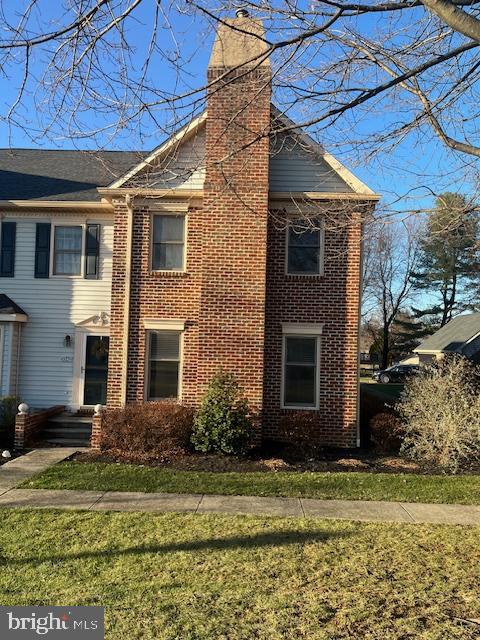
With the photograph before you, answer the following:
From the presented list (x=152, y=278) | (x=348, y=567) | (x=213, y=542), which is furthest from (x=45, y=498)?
(x=152, y=278)

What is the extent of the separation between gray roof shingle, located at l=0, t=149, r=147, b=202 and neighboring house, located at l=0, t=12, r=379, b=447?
A: 14.7 inches

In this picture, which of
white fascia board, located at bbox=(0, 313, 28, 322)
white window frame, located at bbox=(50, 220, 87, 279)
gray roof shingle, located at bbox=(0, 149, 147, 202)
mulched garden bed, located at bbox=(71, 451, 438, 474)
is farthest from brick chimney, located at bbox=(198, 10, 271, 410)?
white fascia board, located at bbox=(0, 313, 28, 322)

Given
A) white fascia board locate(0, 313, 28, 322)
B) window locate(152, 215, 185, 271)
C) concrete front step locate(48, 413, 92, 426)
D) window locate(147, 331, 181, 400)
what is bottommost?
concrete front step locate(48, 413, 92, 426)

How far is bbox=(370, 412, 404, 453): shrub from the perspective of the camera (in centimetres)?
1092

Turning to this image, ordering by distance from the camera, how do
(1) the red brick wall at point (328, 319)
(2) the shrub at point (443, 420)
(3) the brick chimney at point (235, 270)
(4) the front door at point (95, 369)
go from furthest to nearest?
(4) the front door at point (95, 369)
(1) the red brick wall at point (328, 319)
(3) the brick chimney at point (235, 270)
(2) the shrub at point (443, 420)

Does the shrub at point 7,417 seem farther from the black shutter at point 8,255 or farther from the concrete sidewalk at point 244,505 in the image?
the concrete sidewalk at point 244,505

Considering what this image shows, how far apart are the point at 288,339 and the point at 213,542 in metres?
6.46

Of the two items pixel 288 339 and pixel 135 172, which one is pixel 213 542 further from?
pixel 135 172

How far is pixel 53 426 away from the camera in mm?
11828

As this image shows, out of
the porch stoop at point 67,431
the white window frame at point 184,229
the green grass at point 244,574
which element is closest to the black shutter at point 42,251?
the white window frame at point 184,229

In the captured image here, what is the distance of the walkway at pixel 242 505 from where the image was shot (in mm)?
6725

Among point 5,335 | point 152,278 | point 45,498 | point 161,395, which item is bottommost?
point 45,498

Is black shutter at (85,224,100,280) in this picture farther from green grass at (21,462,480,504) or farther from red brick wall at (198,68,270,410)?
green grass at (21,462,480,504)

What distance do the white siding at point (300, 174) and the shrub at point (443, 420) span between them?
4332 millimetres
